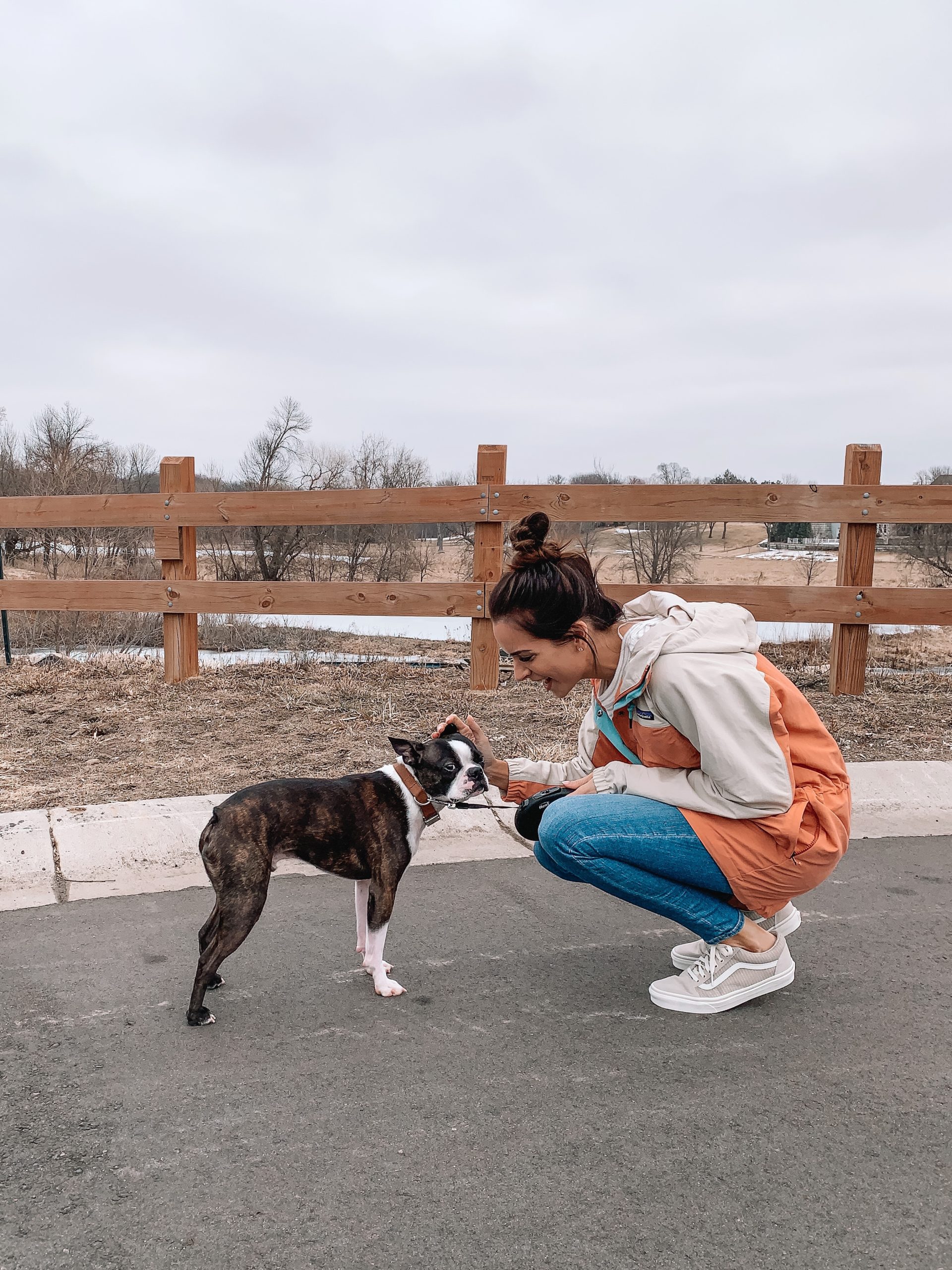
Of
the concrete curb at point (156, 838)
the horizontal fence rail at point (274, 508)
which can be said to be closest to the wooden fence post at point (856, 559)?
the concrete curb at point (156, 838)

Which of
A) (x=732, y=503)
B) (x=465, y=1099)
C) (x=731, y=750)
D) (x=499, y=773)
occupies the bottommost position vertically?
(x=465, y=1099)

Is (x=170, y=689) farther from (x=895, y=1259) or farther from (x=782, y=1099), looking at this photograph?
(x=895, y=1259)

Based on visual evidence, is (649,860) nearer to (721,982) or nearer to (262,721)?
(721,982)

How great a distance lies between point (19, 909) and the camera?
3.86 meters

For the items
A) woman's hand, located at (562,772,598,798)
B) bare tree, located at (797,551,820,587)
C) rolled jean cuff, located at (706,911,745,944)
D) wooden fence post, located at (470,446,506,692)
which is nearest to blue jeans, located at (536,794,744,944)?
rolled jean cuff, located at (706,911,745,944)

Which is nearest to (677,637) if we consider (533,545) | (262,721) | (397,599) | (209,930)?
(533,545)

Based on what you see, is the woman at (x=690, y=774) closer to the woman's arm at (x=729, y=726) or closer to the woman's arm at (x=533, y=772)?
the woman's arm at (x=729, y=726)

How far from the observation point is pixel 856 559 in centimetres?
737

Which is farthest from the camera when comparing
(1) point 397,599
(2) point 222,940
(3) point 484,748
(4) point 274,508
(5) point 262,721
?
(4) point 274,508

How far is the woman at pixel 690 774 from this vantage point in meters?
2.94

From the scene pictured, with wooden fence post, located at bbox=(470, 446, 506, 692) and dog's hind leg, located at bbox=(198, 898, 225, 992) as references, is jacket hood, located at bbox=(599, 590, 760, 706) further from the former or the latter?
wooden fence post, located at bbox=(470, 446, 506, 692)

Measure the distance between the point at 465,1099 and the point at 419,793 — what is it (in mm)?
1009

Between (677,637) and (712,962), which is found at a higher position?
(677,637)

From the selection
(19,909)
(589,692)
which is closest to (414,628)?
(589,692)
